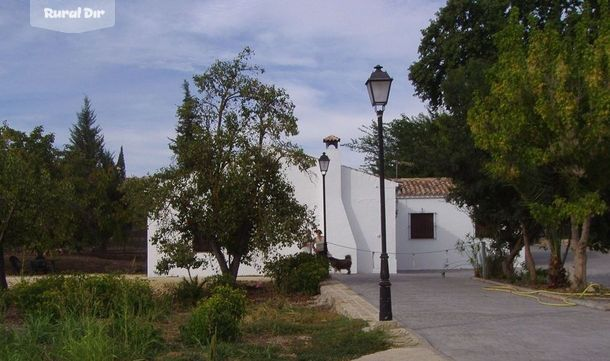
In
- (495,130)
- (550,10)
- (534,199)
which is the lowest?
(534,199)

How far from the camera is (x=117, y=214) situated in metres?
33.9

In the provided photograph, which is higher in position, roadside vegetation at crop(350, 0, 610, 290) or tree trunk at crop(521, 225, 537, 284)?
roadside vegetation at crop(350, 0, 610, 290)

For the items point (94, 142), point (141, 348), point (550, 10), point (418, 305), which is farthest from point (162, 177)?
point (94, 142)

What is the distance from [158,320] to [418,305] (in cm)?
497

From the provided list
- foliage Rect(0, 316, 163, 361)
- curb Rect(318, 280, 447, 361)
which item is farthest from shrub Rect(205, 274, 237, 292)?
foliage Rect(0, 316, 163, 361)

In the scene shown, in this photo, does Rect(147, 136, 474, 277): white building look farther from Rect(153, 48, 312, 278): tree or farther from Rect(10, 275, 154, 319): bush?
Rect(10, 275, 154, 319): bush

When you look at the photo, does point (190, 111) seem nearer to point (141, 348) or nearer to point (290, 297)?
point (290, 297)

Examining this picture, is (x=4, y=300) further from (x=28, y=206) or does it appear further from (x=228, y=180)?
(x=228, y=180)

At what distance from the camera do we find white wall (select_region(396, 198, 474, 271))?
106 ft

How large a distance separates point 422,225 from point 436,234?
0.73 meters

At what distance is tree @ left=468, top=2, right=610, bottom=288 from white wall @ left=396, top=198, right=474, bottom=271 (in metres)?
15.6

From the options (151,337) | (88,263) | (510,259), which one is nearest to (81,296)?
(151,337)

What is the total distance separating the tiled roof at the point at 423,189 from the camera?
106 feet

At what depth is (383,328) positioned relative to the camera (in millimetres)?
10664
